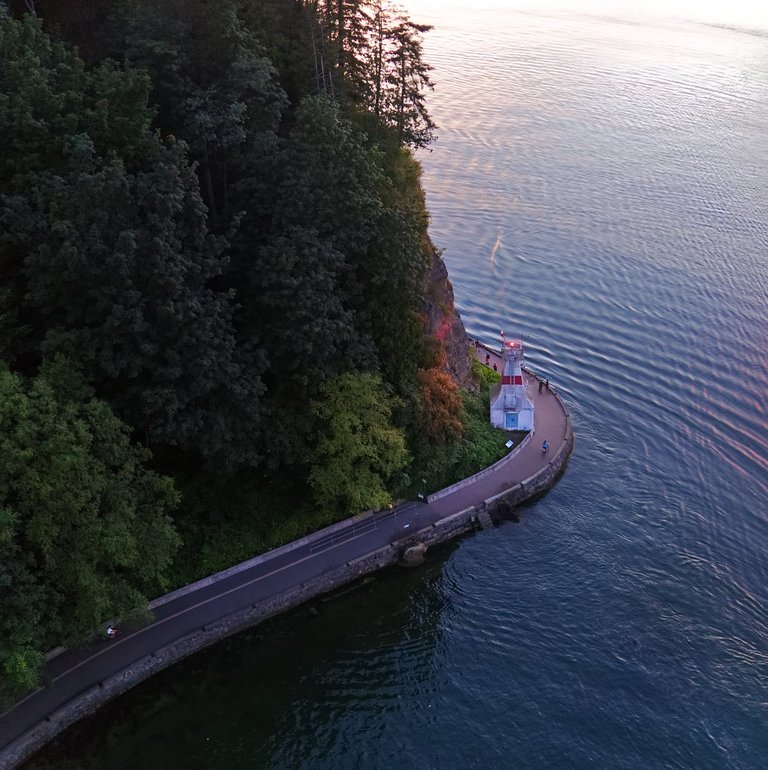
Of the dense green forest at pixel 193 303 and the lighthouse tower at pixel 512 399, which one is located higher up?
the dense green forest at pixel 193 303

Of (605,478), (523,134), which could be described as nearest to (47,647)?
(605,478)

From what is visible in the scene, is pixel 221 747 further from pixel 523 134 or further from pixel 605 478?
pixel 523 134

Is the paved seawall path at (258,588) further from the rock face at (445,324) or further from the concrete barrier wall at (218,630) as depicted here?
the rock face at (445,324)

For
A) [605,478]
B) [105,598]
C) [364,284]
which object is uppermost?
[364,284]

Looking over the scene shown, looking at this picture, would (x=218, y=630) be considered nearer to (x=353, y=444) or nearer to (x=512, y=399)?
(x=353, y=444)

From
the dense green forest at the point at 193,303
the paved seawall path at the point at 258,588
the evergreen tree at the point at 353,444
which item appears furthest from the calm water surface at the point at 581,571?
the dense green forest at the point at 193,303

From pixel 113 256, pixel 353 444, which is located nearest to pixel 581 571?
pixel 353 444

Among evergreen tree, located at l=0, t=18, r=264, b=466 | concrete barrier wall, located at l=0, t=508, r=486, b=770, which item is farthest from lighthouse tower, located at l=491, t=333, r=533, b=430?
evergreen tree, located at l=0, t=18, r=264, b=466
